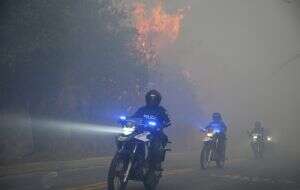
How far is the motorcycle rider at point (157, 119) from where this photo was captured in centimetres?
1047

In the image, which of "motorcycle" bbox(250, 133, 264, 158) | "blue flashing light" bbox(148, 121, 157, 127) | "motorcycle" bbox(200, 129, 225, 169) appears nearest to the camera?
"blue flashing light" bbox(148, 121, 157, 127)

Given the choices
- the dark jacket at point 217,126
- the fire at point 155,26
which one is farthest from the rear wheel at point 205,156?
the fire at point 155,26

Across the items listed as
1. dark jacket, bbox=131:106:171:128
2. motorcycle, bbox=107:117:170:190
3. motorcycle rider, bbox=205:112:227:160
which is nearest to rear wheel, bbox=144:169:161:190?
motorcycle, bbox=107:117:170:190

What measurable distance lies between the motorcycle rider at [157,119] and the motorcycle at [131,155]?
0.31 m

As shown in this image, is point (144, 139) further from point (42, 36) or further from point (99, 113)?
point (99, 113)

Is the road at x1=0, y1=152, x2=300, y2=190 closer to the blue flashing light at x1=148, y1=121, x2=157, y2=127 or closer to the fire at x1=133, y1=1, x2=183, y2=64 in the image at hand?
the blue flashing light at x1=148, y1=121, x2=157, y2=127

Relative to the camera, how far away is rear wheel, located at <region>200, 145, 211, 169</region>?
56.2ft

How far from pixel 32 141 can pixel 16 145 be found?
1144mm

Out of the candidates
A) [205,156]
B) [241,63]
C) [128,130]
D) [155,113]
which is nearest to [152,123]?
[155,113]

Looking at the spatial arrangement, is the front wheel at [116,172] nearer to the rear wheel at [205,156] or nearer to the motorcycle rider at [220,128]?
the rear wheel at [205,156]

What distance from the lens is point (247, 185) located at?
13.2 metres

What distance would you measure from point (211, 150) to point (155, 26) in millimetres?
24273

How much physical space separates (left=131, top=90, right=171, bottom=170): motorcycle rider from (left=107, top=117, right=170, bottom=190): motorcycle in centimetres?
31

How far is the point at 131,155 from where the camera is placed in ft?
30.6
